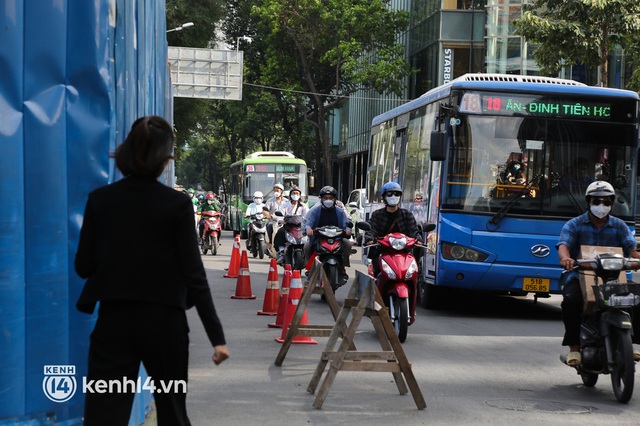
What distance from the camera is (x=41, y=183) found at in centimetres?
586

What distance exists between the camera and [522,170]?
14.4 m

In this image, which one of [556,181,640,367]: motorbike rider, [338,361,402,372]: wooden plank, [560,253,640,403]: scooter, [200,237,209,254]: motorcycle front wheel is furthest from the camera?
[200,237,209,254]: motorcycle front wheel

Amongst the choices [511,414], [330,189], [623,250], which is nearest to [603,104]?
[330,189]

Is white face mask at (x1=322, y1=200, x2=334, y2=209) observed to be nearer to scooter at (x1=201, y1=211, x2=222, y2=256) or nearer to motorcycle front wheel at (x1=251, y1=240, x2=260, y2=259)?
motorcycle front wheel at (x1=251, y1=240, x2=260, y2=259)

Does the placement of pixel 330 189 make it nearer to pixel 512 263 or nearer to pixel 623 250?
pixel 512 263

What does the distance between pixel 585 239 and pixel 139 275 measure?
5.63 m

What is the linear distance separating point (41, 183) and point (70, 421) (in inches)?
52.6

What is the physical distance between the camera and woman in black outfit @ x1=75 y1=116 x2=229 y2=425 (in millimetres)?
4344

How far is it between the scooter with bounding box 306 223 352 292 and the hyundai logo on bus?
2.59 meters

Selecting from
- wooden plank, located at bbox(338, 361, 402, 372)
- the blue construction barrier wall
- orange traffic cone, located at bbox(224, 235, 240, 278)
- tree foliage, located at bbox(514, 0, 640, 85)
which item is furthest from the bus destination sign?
tree foliage, located at bbox(514, 0, 640, 85)

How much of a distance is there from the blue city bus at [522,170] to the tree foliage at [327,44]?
33.1 meters

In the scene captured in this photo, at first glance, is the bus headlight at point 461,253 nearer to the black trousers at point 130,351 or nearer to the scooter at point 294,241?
the scooter at point 294,241

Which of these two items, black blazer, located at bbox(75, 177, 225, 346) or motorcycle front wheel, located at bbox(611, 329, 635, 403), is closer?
black blazer, located at bbox(75, 177, 225, 346)

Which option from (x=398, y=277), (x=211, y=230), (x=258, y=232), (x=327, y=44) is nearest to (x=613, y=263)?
(x=398, y=277)
